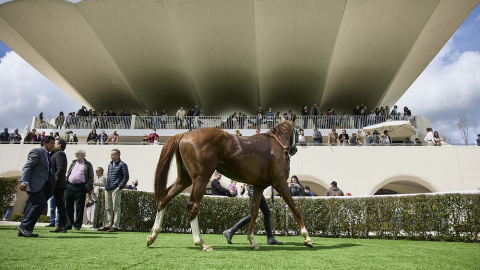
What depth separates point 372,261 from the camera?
144 inches

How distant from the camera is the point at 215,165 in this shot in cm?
465

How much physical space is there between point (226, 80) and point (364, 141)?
1360 cm

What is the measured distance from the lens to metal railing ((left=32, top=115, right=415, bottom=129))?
2088 cm

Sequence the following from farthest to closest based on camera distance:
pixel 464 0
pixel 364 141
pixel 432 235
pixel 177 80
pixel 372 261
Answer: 1. pixel 177 80
2. pixel 464 0
3. pixel 364 141
4. pixel 432 235
5. pixel 372 261

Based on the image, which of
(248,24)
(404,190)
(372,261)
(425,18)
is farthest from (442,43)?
(372,261)

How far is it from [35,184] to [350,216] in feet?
22.3

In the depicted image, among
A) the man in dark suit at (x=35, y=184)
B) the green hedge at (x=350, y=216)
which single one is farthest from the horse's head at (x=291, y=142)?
the man in dark suit at (x=35, y=184)

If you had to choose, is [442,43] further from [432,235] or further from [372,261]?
[372,261]

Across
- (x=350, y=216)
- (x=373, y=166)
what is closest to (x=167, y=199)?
(x=350, y=216)

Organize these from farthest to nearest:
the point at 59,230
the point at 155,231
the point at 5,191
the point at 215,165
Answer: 1. the point at 5,191
2. the point at 59,230
3. the point at 215,165
4. the point at 155,231

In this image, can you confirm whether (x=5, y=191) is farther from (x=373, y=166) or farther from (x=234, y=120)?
(x=234, y=120)

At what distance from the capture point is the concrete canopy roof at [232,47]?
20516 mm

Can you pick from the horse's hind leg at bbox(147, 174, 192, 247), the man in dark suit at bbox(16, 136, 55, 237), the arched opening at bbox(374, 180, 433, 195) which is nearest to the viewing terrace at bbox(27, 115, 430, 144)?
the arched opening at bbox(374, 180, 433, 195)

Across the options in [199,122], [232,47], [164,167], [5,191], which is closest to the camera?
[164,167]
